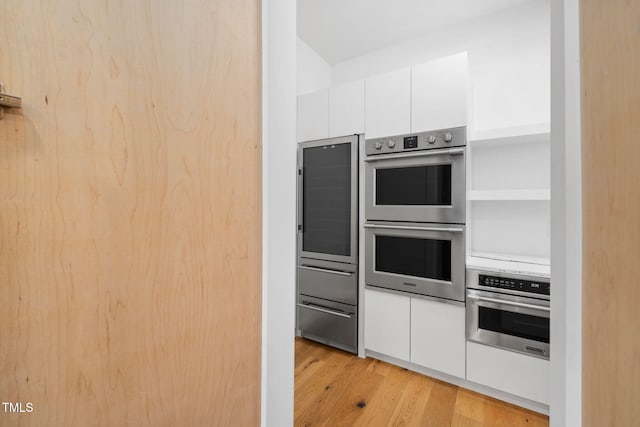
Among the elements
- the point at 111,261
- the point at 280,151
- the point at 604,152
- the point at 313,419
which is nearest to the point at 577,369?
the point at 604,152

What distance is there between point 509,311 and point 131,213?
2.06 metres

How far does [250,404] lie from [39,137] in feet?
3.04

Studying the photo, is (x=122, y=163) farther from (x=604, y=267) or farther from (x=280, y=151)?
(x=604, y=267)

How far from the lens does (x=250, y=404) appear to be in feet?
2.97

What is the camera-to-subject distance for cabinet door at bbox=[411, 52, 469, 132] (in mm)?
1898

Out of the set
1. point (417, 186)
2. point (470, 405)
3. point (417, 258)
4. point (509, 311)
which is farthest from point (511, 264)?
point (470, 405)

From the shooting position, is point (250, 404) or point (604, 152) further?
point (250, 404)

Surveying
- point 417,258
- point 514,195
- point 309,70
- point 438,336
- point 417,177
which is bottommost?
point 438,336

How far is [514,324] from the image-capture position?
5.59 ft

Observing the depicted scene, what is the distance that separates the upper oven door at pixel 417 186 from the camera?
1885 mm

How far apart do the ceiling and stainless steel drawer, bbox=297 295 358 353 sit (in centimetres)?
247

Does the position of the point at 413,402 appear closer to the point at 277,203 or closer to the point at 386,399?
the point at 386,399

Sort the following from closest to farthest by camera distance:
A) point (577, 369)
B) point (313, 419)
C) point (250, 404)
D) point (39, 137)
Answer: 1. point (39, 137)
2. point (577, 369)
3. point (250, 404)
4. point (313, 419)

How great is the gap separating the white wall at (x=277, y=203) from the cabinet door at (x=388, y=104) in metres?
1.32
